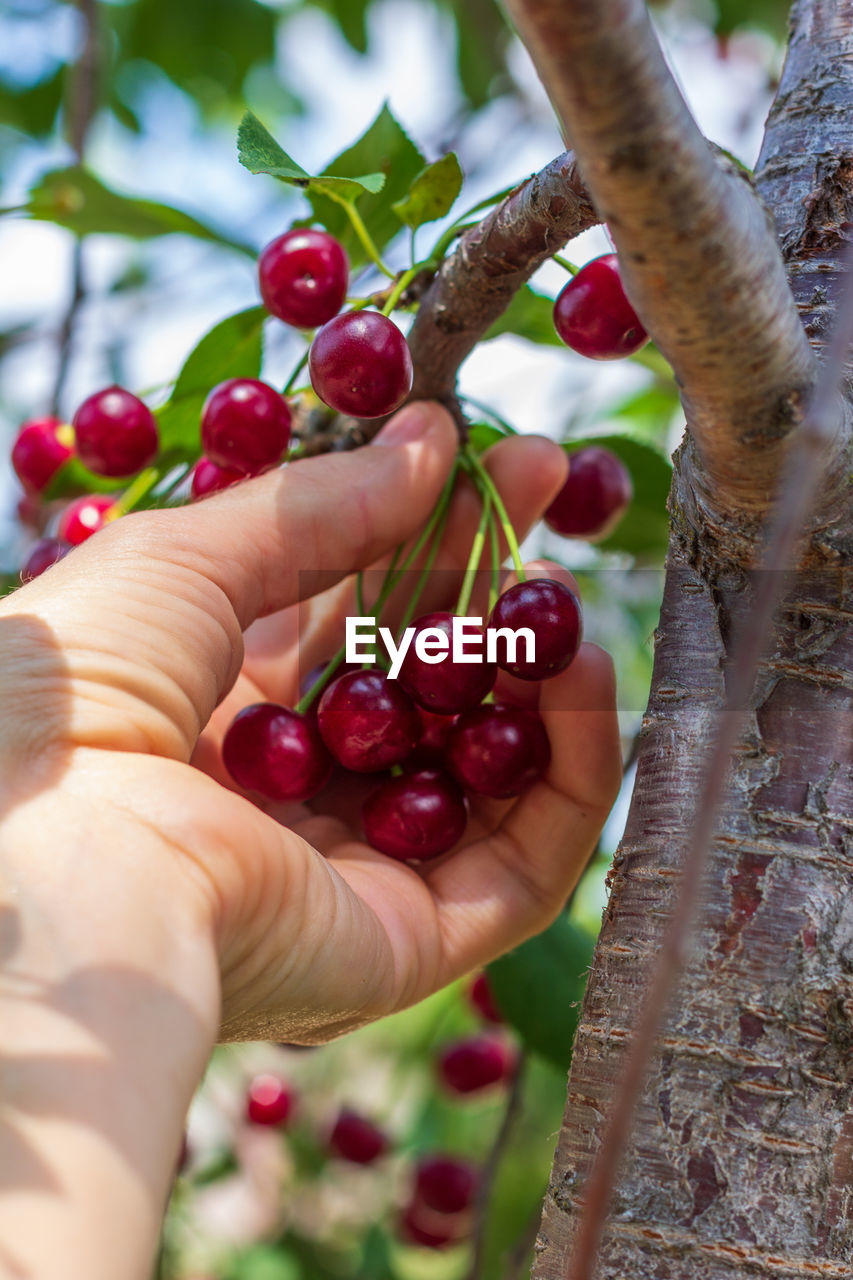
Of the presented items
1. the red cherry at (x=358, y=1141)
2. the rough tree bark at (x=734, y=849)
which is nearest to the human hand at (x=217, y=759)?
the rough tree bark at (x=734, y=849)

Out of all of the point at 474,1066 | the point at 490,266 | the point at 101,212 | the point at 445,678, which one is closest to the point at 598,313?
the point at 490,266

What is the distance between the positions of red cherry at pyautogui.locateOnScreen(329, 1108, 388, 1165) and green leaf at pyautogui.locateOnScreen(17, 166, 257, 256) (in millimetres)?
1587

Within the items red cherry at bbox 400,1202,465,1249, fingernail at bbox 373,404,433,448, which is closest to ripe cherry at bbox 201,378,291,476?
fingernail at bbox 373,404,433,448

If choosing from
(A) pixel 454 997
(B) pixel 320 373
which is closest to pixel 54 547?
(B) pixel 320 373

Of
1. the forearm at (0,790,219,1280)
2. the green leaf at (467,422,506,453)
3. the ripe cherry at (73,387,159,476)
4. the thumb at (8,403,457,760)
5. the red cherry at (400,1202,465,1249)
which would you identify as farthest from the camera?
the red cherry at (400,1202,465,1249)

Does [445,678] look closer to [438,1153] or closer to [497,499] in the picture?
[497,499]

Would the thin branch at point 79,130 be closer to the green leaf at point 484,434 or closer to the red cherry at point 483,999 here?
the green leaf at point 484,434

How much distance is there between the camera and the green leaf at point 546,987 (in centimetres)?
127

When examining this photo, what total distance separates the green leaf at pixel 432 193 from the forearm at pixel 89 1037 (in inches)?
23.5

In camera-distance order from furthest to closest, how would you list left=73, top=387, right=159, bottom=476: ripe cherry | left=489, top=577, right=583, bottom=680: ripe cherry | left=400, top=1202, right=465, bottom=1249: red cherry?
left=400, top=1202, right=465, bottom=1249: red cherry < left=73, top=387, right=159, bottom=476: ripe cherry < left=489, top=577, right=583, bottom=680: ripe cherry

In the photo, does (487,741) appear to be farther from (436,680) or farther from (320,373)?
(320,373)

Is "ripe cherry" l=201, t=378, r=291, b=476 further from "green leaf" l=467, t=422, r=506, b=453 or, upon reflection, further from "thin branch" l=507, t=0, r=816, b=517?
"thin branch" l=507, t=0, r=816, b=517

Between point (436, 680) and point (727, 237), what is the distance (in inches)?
20.5

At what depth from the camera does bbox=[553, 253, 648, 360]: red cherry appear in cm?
88
